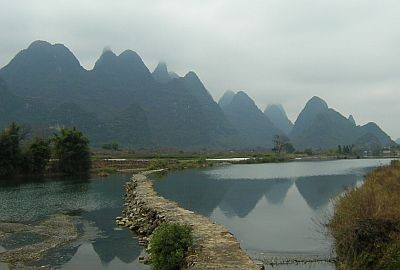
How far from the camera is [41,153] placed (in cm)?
5353

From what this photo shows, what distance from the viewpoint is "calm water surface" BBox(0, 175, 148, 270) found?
13.7 metres

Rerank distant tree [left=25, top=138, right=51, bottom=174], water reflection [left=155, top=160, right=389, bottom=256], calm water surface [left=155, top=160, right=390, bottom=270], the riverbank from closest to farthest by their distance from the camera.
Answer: the riverbank < calm water surface [left=155, top=160, right=390, bottom=270] < water reflection [left=155, top=160, right=389, bottom=256] < distant tree [left=25, top=138, right=51, bottom=174]

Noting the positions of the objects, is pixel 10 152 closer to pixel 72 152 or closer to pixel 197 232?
pixel 72 152

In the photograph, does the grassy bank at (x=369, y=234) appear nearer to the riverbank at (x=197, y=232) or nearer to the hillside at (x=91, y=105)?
the riverbank at (x=197, y=232)

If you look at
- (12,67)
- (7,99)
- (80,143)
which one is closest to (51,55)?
(12,67)

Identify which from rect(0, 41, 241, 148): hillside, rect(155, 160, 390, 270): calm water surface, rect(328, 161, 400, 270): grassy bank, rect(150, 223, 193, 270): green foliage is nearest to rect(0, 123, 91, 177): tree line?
rect(155, 160, 390, 270): calm water surface

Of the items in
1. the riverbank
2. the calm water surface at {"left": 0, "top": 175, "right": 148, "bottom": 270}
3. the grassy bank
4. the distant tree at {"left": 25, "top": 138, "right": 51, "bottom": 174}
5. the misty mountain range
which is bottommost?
the calm water surface at {"left": 0, "top": 175, "right": 148, "bottom": 270}

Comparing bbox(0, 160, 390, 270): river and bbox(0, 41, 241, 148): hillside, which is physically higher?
bbox(0, 41, 241, 148): hillside

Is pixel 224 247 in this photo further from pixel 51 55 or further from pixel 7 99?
pixel 51 55

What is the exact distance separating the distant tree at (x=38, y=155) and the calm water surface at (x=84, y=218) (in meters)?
16.8

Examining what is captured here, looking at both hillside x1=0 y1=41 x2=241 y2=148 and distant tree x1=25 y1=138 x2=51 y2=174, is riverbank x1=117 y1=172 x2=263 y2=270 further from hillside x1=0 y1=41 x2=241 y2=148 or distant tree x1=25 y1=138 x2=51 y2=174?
hillside x1=0 y1=41 x2=241 y2=148

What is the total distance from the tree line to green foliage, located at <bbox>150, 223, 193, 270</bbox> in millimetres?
43526

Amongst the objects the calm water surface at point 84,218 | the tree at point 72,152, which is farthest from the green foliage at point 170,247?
the tree at point 72,152

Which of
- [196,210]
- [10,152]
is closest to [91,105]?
[10,152]
